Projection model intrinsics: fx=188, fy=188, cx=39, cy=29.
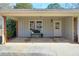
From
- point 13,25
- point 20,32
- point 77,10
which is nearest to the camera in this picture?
point 77,10

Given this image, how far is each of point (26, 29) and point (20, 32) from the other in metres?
0.84

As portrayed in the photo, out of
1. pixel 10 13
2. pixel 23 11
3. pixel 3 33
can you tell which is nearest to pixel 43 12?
pixel 23 11

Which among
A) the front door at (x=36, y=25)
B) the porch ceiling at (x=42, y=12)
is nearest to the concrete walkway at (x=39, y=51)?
the porch ceiling at (x=42, y=12)

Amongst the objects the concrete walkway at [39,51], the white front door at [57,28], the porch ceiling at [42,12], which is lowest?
the concrete walkway at [39,51]

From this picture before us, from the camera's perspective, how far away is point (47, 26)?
77.9 feet

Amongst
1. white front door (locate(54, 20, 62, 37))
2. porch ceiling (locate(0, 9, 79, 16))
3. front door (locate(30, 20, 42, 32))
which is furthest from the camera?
white front door (locate(54, 20, 62, 37))

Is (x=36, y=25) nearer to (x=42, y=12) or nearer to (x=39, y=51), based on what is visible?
(x=42, y=12)

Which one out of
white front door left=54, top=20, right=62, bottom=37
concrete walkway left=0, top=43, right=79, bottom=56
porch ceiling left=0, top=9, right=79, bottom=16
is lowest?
concrete walkway left=0, top=43, right=79, bottom=56

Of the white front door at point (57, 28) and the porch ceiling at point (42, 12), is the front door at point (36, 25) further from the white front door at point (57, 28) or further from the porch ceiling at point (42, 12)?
the porch ceiling at point (42, 12)

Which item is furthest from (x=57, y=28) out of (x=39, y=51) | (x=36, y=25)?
(x=39, y=51)

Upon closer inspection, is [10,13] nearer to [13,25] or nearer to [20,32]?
[20,32]

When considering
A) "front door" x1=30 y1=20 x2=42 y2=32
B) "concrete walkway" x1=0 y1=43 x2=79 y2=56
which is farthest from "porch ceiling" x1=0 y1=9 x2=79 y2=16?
"front door" x1=30 y1=20 x2=42 y2=32

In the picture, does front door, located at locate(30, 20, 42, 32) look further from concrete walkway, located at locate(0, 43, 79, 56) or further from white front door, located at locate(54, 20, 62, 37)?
concrete walkway, located at locate(0, 43, 79, 56)

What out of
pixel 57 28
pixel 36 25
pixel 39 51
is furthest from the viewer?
pixel 57 28
